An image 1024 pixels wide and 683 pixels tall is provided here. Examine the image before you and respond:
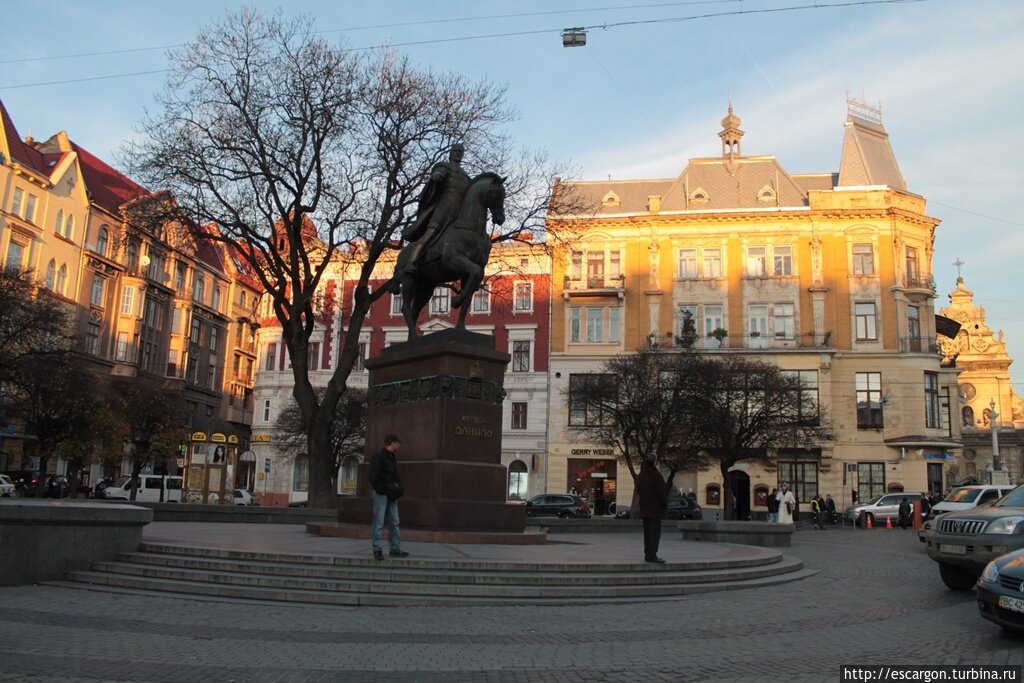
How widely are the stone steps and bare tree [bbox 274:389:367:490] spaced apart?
30.3 metres

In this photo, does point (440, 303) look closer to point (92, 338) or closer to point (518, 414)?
point (518, 414)

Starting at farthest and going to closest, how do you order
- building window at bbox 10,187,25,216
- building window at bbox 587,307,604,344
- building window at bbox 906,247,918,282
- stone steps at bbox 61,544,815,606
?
building window at bbox 587,307,604,344 < building window at bbox 906,247,918,282 < building window at bbox 10,187,25,216 < stone steps at bbox 61,544,815,606

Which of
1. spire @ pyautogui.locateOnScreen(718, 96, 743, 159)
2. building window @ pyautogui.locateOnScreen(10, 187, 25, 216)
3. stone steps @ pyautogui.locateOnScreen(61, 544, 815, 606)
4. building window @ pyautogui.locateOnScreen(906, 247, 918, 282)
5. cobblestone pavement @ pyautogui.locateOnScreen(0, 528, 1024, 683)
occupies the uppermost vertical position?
spire @ pyautogui.locateOnScreen(718, 96, 743, 159)

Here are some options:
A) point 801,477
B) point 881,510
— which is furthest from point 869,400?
point 881,510

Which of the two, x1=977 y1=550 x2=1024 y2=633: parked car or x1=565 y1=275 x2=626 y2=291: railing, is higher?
x1=565 y1=275 x2=626 y2=291: railing

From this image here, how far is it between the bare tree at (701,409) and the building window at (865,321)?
12520 millimetres

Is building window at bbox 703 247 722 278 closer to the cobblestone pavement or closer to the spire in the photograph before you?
the spire

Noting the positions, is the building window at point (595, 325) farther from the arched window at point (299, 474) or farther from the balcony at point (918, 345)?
the arched window at point (299, 474)

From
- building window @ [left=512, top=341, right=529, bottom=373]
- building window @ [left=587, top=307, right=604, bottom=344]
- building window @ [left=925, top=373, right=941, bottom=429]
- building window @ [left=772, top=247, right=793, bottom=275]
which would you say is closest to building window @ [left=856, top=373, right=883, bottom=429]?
building window @ [left=925, top=373, right=941, bottom=429]

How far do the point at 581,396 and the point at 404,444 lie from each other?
91.0 feet

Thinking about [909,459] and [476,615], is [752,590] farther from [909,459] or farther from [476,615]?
[909,459]

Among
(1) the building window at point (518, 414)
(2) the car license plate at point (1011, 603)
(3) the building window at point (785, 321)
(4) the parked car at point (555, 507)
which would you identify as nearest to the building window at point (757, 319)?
(3) the building window at point (785, 321)

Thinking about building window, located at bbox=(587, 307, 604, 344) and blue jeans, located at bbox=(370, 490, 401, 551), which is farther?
building window, located at bbox=(587, 307, 604, 344)

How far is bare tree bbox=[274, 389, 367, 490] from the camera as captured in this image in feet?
143
